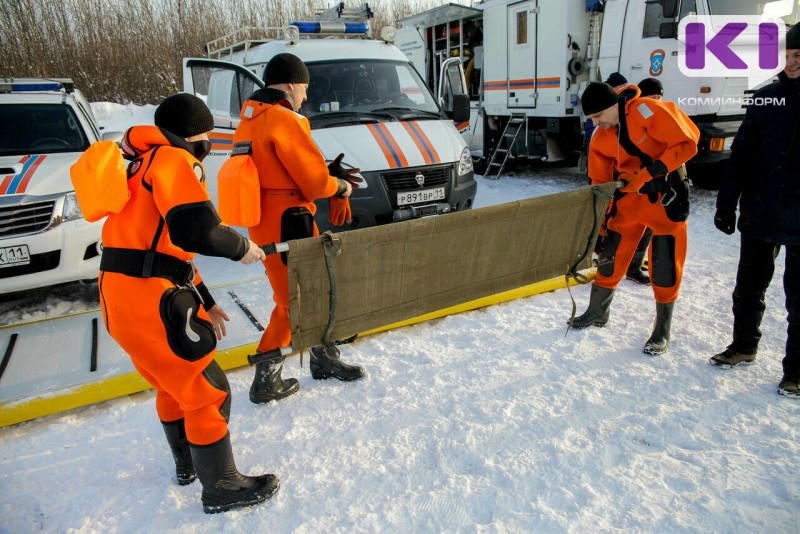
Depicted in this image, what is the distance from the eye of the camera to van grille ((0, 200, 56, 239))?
425 centimetres

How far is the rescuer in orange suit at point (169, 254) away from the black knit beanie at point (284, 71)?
2.53 ft

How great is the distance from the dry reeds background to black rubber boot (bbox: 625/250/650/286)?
20.7 meters

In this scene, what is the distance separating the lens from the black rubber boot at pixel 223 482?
2.34 meters

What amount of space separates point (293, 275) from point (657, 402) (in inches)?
89.9

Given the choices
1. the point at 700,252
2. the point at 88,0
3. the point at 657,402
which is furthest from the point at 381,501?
the point at 88,0

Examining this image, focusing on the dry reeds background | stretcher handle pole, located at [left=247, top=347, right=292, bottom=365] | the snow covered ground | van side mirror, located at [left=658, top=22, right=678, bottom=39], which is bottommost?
the snow covered ground

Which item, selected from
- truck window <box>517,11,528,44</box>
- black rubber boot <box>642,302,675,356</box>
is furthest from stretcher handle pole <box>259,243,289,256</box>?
truck window <box>517,11,528,44</box>

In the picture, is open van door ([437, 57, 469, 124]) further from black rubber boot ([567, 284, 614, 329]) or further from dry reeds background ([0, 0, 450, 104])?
dry reeds background ([0, 0, 450, 104])

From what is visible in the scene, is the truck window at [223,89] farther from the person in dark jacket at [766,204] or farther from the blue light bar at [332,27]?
the person in dark jacket at [766,204]

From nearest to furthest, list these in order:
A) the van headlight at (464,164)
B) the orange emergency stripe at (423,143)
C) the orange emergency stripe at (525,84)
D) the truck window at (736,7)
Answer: the orange emergency stripe at (423,143)
the van headlight at (464,164)
the truck window at (736,7)
the orange emergency stripe at (525,84)

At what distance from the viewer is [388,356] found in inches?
148

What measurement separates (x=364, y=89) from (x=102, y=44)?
20.2 metres

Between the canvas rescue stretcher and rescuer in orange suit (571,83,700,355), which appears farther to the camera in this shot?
rescuer in orange suit (571,83,700,355)

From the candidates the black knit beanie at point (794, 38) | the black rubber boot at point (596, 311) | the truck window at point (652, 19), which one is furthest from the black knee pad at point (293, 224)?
the truck window at point (652, 19)
